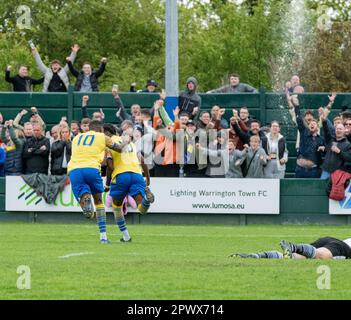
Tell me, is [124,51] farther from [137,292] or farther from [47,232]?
[137,292]

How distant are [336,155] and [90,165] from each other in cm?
666

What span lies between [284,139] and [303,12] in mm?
Result: 26256

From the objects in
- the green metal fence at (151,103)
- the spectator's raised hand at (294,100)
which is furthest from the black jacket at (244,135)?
the green metal fence at (151,103)

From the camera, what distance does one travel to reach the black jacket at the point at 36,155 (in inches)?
1012

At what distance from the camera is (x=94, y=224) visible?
2553cm

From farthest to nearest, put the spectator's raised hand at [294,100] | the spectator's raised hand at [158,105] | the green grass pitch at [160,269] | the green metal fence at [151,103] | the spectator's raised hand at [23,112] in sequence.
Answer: the green metal fence at [151,103] < the spectator's raised hand at [23,112] < the spectator's raised hand at [294,100] < the spectator's raised hand at [158,105] < the green grass pitch at [160,269]

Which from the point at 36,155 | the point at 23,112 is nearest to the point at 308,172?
the point at 36,155

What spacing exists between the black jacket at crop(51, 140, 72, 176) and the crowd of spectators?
2cm

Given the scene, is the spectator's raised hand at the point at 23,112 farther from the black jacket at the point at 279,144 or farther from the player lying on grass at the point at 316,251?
the player lying on grass at the point at 316,251

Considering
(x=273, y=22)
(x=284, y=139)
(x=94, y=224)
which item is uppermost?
(x=273, y=22)

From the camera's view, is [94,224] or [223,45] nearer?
[94,224]

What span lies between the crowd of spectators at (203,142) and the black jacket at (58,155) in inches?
0.8

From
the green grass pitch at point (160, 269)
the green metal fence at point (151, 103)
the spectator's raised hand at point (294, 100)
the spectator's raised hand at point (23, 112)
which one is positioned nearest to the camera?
the green grass pitch at point (160, 269)

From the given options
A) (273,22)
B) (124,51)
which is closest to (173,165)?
(273,22)
